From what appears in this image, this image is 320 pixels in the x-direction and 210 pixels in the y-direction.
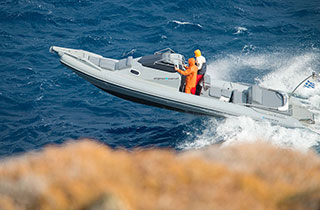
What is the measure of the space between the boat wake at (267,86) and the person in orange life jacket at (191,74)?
1.39m

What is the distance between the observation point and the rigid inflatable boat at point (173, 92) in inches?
493

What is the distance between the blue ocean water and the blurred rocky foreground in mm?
5350

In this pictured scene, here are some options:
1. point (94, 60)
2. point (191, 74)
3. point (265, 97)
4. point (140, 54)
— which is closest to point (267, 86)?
point (265, 97)

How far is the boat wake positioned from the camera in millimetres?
11930

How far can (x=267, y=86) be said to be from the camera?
1502 cm

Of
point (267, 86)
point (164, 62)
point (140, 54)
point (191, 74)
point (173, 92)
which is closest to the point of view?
point (191, 74)

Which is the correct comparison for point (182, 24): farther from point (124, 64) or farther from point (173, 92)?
point (173, 92)

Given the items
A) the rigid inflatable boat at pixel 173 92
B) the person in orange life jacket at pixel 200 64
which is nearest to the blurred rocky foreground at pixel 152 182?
the rigid inflatable boat at pixel 173 92

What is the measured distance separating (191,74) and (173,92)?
3.01 feet

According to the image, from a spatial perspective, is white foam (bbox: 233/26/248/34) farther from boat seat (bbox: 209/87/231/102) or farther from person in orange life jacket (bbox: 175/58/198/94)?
person in orange life jacket (bbox: 175/58/198/94)

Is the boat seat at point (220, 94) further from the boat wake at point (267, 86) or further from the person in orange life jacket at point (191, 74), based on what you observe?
the boat wake at point (267, 86)

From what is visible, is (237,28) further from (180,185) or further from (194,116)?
(180,185)

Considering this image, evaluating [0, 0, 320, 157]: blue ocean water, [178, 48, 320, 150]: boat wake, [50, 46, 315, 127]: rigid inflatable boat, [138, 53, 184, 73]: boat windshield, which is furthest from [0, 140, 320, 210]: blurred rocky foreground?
[138, 53, 184, 73]: boat windshield

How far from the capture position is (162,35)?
18.2m
